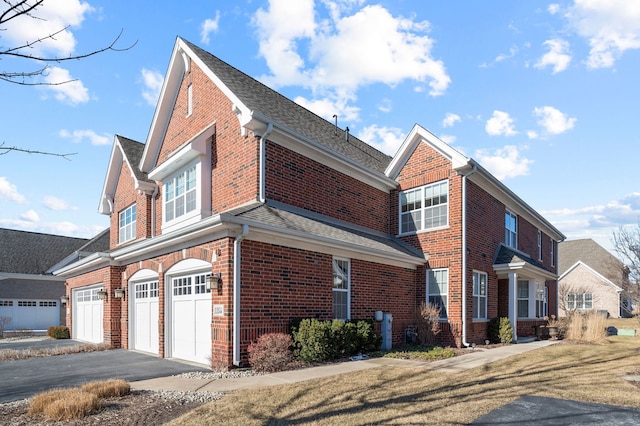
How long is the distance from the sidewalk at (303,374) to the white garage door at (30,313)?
86.0ft

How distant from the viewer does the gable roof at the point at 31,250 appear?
30.9 meters

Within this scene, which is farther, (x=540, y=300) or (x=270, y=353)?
(x=540, y=300)

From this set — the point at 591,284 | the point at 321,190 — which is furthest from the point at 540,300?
the point at 591,284

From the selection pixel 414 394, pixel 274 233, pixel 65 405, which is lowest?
pixel 414 394

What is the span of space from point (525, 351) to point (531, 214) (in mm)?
10005

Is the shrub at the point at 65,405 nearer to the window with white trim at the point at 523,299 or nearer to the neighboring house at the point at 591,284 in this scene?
the window with white trim at the point at 523,299

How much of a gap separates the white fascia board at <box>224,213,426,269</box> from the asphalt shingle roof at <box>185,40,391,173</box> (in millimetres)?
4059

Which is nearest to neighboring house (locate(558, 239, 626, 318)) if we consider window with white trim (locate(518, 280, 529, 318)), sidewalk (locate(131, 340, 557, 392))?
window with white trim (locate(518, 280, 529, 318))

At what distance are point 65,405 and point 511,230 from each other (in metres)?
19.1

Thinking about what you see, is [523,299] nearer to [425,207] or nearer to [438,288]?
[438,288]

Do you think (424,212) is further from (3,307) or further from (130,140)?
(3,307)

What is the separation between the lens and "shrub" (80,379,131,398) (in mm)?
7451

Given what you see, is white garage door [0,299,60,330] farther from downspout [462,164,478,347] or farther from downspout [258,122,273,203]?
downspout [462,164,478,347]

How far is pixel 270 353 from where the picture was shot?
10.1 meters
